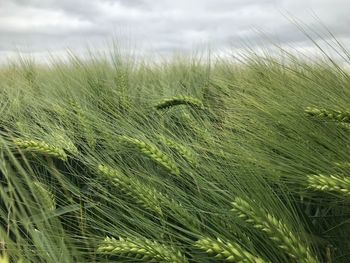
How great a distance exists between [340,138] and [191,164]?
0.46 meters

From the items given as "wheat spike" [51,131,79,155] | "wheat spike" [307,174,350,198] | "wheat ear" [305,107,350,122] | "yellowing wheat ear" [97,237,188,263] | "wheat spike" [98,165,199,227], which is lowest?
"yellowing wheat ear" [97,237,188,263]

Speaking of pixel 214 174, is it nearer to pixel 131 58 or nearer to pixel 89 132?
pixel 89 132

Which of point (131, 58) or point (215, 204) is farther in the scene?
point (131, 58)

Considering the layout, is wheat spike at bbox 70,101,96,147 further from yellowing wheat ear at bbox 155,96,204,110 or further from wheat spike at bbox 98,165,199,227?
wheat spike at bbox 98,165,199,227

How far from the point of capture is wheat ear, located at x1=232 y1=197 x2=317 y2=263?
91 cm

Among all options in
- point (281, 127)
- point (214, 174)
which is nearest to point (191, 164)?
point (214, 174)

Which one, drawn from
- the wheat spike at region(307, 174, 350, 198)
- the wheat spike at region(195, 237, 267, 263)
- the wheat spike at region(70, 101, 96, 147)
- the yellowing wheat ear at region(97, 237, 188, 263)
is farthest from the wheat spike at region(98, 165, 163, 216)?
the wheat spike at region(70, 101, 96, 147)

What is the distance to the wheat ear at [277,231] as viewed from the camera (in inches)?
35.7

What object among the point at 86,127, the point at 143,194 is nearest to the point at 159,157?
the point at 143,194

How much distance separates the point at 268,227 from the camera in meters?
0.94

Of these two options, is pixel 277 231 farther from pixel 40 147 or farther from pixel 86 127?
pixel 86 127

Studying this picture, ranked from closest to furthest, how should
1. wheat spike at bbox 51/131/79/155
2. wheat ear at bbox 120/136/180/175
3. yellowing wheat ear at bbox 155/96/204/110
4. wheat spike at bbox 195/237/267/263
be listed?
wheat spike at bbox 195/237/267/263
wheat ear at bbox 120/136/180/175
wheat spike at bbox 51/131/79/155
yellowing wheat ear at bbox 155/96/204/110

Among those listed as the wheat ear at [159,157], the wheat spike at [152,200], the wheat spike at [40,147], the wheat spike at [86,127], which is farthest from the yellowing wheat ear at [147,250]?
the wheat spike at [86,127]

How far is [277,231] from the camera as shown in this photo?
93 cm
